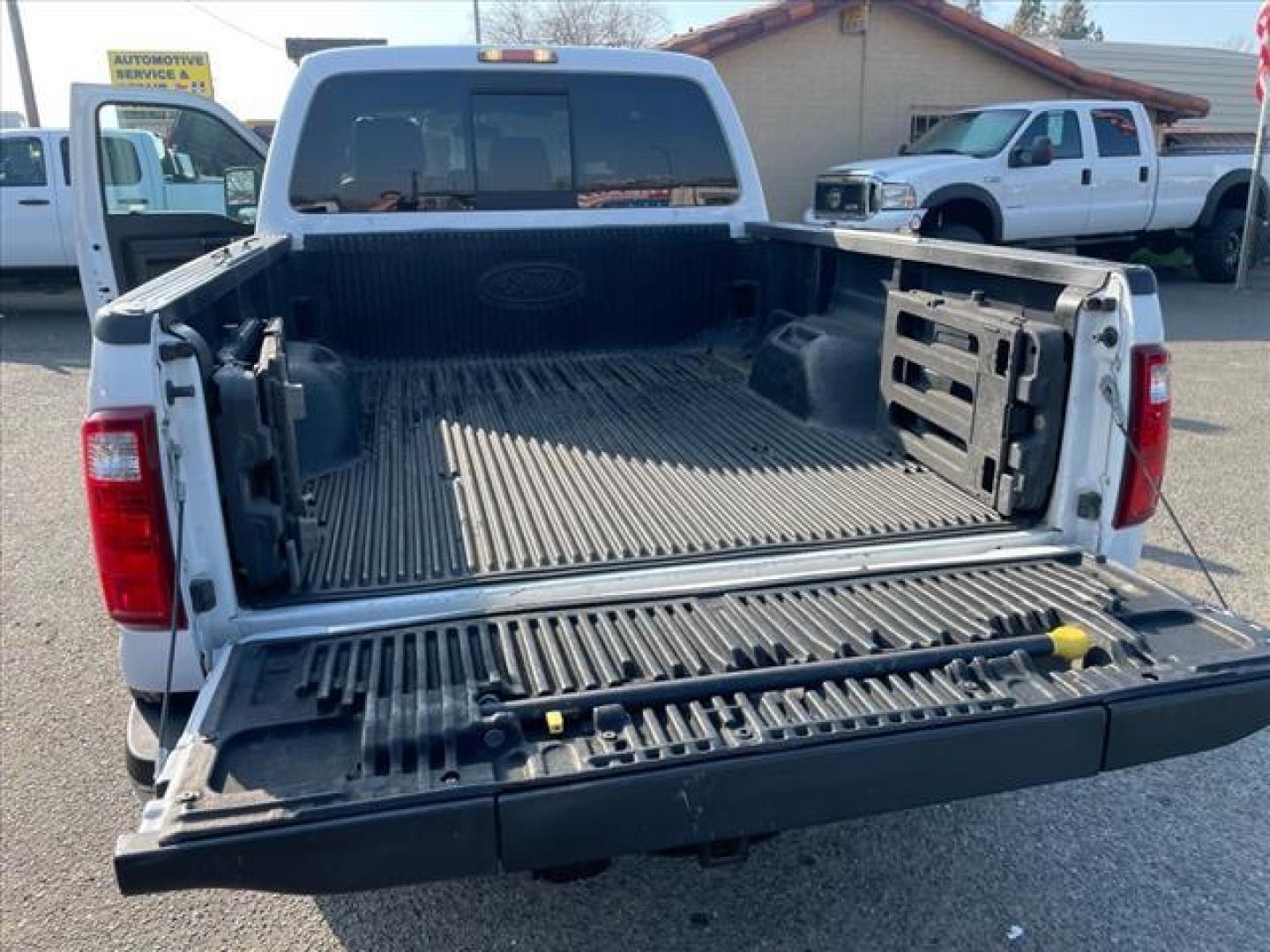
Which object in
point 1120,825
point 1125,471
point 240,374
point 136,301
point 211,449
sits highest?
point 136,301

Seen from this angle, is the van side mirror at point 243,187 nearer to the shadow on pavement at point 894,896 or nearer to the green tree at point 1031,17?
the shadow on pavement at point 894,896

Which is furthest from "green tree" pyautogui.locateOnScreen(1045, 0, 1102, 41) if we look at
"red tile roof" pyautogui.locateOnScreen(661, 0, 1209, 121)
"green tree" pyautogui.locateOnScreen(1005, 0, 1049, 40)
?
"red tile roof" pyautogui.locateOnScreen(661, 0, 1209, 121)

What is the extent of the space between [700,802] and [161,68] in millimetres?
26851

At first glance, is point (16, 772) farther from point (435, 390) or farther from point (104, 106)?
point (104, 106)

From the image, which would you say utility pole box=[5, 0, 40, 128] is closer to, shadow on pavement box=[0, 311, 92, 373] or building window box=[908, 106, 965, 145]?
shadow on pavement box=[0, 311, 92, 373]

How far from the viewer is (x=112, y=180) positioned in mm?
5840

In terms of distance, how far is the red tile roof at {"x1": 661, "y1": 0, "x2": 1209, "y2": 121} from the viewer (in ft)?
49.8

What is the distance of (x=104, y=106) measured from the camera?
5.20 m

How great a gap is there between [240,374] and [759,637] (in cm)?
131

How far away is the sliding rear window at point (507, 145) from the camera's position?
4.41 meters

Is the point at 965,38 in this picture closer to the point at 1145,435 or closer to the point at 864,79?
the point at 864,79

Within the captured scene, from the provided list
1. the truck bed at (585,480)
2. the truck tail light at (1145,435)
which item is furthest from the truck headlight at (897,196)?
the truck tail light at (1145,435)

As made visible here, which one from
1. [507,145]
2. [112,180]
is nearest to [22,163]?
[112,180]

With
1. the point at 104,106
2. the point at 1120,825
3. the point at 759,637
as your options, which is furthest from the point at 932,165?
the point at 759,637
